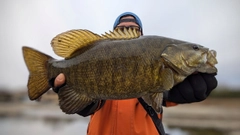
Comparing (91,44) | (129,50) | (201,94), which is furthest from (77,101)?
(201,94)

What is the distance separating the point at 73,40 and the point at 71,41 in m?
0.02

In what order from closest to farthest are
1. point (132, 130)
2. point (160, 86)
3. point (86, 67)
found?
point (160, 86)
point (86, 67)
point (132, 130)

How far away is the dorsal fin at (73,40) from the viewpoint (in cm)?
237

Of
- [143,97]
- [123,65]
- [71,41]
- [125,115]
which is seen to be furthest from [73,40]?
[125,115]

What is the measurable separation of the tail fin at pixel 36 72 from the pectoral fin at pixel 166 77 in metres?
1.18

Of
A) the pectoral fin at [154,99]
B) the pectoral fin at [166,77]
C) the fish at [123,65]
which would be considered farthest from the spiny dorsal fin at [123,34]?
the pectoral fin at [154,99]

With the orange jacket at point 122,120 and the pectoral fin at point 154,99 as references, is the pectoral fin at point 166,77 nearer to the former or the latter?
the pectoral fin at point 154,99

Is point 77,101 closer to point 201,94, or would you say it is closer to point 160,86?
point 160,86

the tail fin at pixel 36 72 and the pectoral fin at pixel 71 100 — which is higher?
the tail fin at pixel 36 72

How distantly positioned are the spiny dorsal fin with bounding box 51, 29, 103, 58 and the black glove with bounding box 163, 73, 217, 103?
36.2 inches

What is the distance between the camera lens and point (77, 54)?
2.43 metres

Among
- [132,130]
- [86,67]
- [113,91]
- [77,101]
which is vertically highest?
[86,67]

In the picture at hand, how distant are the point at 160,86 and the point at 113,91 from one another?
Answer: 1.29 feet

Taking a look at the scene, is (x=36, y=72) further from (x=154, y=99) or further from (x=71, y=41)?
(x=154, y=99)
